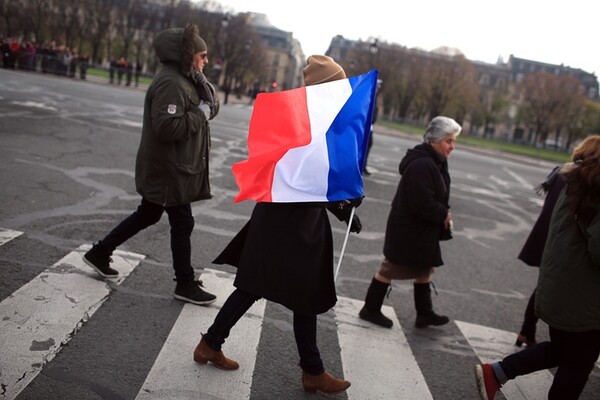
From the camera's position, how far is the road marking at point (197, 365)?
3.24 meters

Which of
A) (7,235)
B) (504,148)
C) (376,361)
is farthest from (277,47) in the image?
(376,361)

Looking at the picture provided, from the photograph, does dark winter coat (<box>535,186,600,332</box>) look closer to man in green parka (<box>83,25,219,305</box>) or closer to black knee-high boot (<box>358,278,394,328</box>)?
black knee-high boot (<box>358,278,394,328</box>)

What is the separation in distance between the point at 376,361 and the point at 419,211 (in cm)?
121

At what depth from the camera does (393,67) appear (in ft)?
219

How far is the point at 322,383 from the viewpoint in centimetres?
343

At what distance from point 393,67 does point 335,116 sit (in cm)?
6610

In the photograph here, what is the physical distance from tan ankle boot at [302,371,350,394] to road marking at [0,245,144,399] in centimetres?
152

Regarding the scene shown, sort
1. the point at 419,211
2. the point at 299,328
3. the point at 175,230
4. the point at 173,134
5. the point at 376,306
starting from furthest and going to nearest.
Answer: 1. the point at 376,306
2. the point at 419,211
3. the point at 175,230
4. the point at 173,134
5. the point at 299,328

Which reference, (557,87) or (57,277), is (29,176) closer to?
(57,277)

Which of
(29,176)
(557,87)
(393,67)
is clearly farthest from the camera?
(393,67)

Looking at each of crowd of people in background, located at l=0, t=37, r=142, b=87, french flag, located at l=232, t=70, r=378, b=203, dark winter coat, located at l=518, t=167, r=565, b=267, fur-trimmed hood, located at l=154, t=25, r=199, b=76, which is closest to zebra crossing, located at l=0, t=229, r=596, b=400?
dark winter coat, located at l=518, t=167, r=565, b=267

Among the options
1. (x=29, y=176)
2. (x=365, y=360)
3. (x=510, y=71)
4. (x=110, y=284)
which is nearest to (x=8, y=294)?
(x=110, y=284)

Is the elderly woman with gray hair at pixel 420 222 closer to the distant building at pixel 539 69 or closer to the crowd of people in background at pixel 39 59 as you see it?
the crowd of people in background at pixel 39 59

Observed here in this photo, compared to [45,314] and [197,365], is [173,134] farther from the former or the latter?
[197,365]
